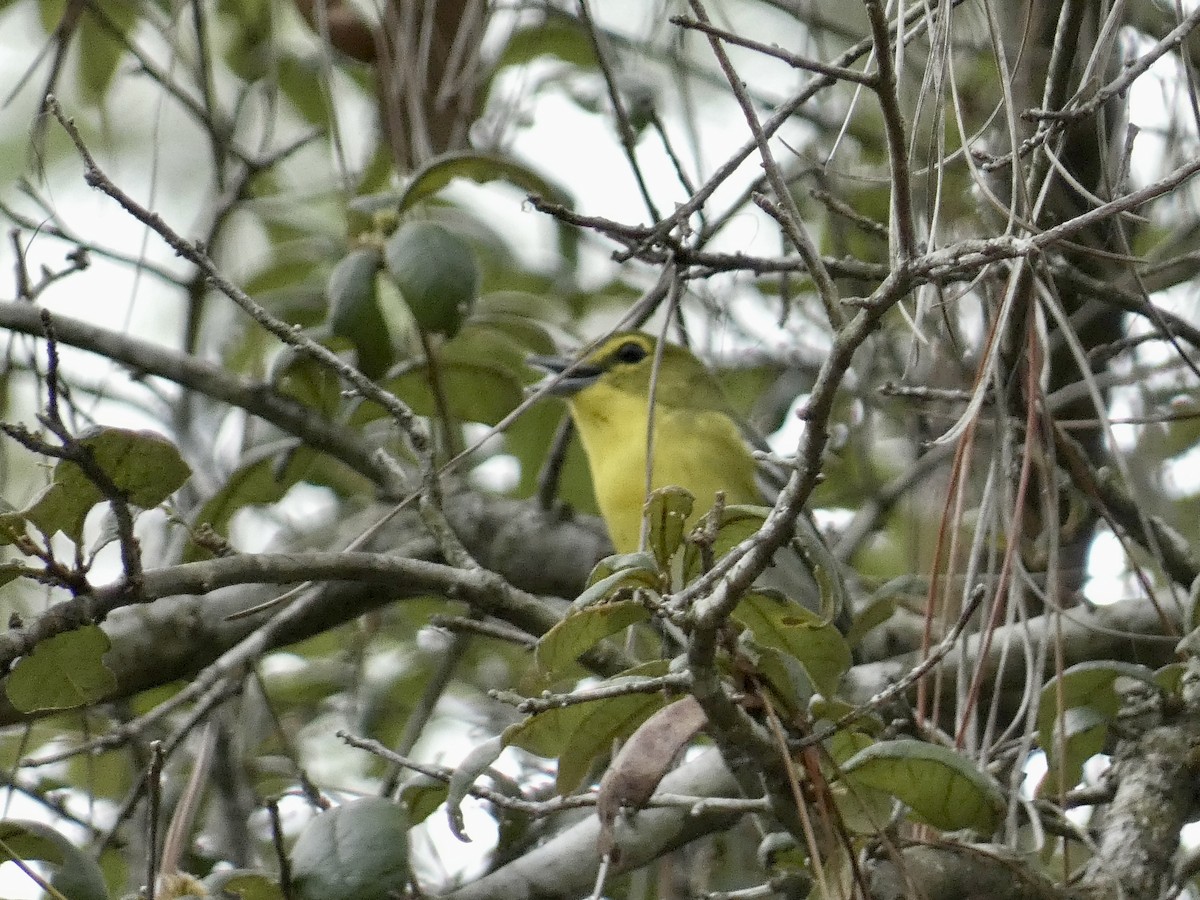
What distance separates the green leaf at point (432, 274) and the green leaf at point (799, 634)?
1.15 metres

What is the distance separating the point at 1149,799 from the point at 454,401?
1822 millimetres

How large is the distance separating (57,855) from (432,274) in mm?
1293

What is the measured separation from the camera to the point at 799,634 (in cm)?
195

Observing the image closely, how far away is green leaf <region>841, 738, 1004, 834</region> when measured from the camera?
1.75 meters

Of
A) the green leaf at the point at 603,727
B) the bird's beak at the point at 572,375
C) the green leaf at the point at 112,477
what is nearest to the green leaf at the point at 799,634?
the green leaf at the point at 603,727

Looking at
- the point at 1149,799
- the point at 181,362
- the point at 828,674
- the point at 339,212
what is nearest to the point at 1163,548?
the point at 1149,799

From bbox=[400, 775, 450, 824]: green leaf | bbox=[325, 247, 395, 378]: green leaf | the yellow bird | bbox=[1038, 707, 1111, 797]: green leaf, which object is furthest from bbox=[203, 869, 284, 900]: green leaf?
the yellow bird

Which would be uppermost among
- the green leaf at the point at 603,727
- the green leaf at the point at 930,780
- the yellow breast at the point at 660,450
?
the yellow breast at the point at 660,450

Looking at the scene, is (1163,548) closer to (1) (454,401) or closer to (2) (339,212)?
(1) (454,401)

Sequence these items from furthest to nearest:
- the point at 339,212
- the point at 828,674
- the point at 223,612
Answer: the point at 339,212 → the point at 223,612 → the point at 828,674

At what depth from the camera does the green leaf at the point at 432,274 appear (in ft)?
9.51

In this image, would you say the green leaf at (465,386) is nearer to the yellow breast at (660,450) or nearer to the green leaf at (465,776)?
the yellow breast at (660,450)

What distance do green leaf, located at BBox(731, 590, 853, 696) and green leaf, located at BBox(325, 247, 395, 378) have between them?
4.32 feet

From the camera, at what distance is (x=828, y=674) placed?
1.98m
